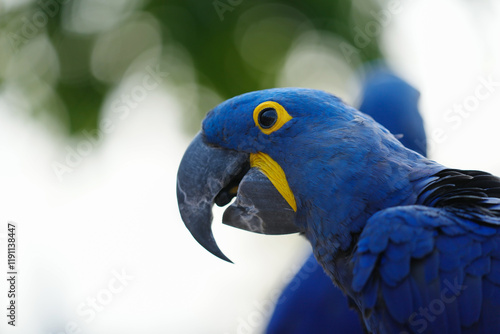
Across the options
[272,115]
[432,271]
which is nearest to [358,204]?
[432,271]

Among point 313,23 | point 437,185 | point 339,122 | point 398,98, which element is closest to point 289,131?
point 339,122

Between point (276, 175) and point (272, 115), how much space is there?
0.71 ft

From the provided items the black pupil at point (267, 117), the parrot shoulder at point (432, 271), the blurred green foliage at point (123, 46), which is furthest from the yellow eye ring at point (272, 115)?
the blurred green foliage at point (123, 46)

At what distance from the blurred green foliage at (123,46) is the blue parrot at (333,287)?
2.84 meters

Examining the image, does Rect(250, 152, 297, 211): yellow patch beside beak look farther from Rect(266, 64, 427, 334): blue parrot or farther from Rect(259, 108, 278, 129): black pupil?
Rect(266, 64, 427, 334): blue parrot

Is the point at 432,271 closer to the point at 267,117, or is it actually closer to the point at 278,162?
the point at 278,162

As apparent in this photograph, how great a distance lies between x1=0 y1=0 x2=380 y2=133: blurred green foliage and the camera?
5.41 m

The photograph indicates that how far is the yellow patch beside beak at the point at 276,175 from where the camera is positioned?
1528 millimetres

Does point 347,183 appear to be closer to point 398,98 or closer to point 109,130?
point 398,98

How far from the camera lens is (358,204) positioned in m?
1.40

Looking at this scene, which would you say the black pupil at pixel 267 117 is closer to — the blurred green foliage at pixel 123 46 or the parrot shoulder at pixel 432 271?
the parrot shoulder at pixel 432 271

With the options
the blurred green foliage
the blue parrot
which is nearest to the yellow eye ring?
the blue parrot

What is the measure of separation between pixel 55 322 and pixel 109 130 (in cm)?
237

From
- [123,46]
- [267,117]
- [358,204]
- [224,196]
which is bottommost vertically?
[123,46]
